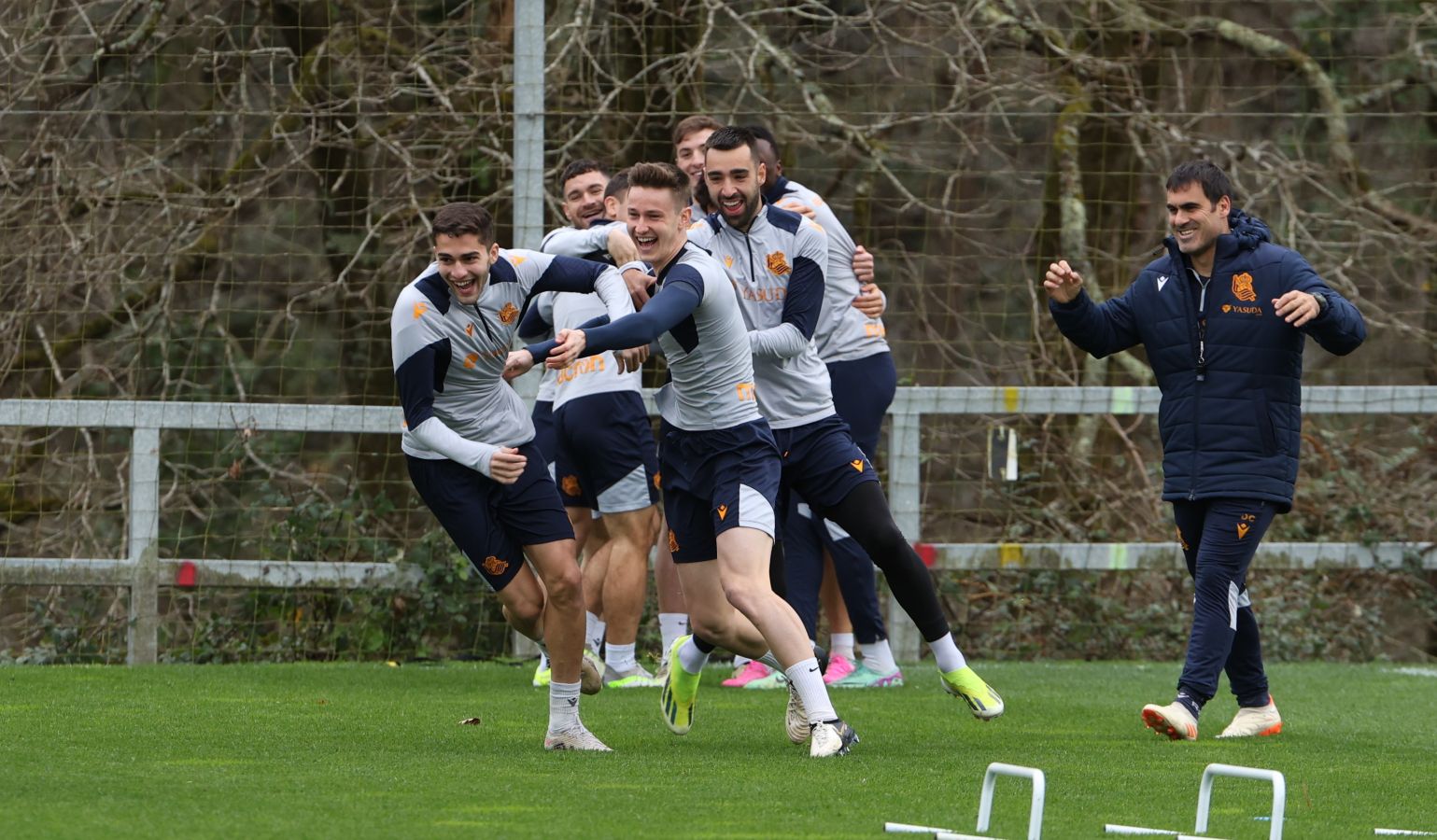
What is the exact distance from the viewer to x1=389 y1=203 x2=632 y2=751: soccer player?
6.27m

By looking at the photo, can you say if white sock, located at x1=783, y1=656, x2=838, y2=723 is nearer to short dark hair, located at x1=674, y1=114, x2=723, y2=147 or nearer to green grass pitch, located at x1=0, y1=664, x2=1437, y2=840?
green grass pitch, located at x1=0, y1=664, x2=1437, y2=840

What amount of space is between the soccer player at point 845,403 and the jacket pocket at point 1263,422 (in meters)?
1.84

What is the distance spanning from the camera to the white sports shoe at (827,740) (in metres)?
5.96

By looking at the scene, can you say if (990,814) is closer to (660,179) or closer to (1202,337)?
(660,179)

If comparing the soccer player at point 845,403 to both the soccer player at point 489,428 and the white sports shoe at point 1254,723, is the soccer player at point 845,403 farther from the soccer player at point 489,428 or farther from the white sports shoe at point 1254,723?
the white sports shoe at point 1254,723

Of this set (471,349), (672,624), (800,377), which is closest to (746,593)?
(800,377)

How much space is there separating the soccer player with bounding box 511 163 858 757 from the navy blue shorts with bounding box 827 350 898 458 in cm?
183

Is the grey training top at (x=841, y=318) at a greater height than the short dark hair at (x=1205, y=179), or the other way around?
the short dark hair at (x=1205, y=179)

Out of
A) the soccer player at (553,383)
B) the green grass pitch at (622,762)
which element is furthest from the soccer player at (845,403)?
the soccer player at (553,383)

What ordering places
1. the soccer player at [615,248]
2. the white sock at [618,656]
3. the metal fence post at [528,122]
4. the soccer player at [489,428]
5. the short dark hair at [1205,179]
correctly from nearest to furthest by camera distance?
the soccer player at [489,428], the short dark hair at [1205,179], the soccer player at [615,248], the white sock at [618,656], the metal fence post at [528,122]

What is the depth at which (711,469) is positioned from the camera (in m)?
6.22

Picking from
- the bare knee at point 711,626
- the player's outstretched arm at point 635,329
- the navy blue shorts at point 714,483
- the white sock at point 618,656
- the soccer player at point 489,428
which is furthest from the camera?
the white sock at point 618,656

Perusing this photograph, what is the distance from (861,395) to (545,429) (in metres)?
1.34

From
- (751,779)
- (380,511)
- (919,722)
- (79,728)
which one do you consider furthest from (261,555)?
(751,779)
